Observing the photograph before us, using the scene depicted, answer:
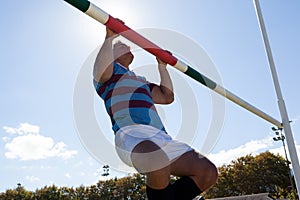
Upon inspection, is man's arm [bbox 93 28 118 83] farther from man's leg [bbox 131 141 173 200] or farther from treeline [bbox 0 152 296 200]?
treeline [bbox 0 152 296 200]

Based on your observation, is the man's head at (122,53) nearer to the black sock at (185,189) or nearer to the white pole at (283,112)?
the black sock at (185,189)

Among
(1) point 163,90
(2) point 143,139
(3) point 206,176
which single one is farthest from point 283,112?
(2) point 143,139

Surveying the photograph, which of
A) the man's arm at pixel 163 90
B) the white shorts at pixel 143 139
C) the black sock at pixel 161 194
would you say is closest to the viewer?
the black sock at pixel 161 194

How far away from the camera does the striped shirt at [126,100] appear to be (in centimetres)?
204

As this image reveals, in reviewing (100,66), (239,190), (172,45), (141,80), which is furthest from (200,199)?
(239,190)

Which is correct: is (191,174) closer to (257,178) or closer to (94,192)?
(257,178)

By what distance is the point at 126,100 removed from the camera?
2.08 metres

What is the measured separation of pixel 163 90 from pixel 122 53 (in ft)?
1.33

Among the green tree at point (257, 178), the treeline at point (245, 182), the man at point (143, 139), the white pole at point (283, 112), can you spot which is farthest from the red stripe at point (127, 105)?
the green tree at point (257, 178)

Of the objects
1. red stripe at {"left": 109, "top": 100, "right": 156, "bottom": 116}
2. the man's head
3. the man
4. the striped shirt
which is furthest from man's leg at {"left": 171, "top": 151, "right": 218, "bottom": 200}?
the man's head

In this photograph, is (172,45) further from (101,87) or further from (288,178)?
(288,178)

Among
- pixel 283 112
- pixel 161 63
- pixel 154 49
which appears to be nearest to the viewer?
pixel 154 49

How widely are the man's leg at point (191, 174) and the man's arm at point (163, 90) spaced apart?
0.65m

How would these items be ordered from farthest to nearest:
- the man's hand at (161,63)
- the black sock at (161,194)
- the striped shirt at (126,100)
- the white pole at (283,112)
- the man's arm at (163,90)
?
the white pole at (283,112)
the man's hand at (161,63)
the man's arm at (163,90)
the striped shirt at (126,100)
the black sock at (161,194)
